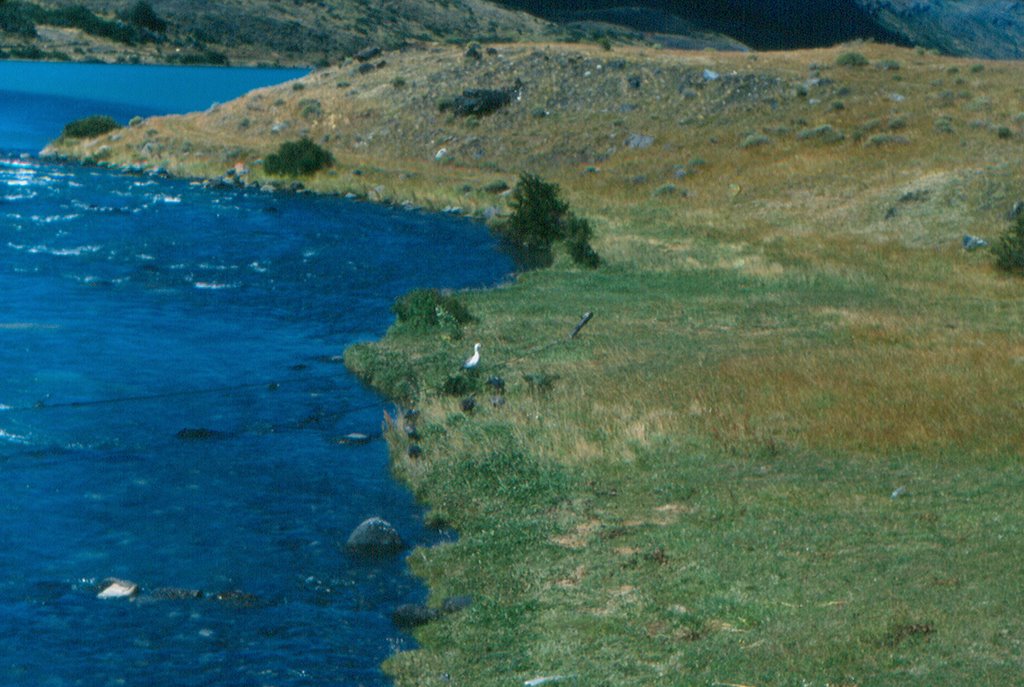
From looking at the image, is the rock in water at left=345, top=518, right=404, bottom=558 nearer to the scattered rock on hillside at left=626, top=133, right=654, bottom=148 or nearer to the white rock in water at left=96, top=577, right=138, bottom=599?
the white rock in water at left=96, top=577, right=138, bottom=599

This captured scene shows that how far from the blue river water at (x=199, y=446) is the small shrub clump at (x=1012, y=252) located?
11.4 m

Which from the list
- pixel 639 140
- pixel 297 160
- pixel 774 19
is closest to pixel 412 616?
pixel 297 160

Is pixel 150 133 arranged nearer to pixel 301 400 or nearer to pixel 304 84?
pixel 304 84

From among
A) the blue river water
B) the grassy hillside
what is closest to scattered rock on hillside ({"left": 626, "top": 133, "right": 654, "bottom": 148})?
the grassy hillside

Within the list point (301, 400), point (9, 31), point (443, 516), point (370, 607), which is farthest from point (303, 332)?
point (9, 31)

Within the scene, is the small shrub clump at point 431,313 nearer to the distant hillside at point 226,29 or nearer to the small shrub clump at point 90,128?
the small shrub clump at point 90,128

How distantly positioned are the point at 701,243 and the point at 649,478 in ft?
62.1

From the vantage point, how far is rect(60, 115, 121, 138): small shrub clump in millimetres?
57312

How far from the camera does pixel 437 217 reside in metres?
39.9

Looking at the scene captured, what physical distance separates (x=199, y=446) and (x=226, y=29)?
104 m

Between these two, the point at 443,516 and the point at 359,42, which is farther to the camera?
the point at 359,42

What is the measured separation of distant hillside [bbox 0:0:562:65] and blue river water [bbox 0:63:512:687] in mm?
73086

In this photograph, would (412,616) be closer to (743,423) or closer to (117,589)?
(117,589)

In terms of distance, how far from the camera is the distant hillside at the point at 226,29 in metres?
107
